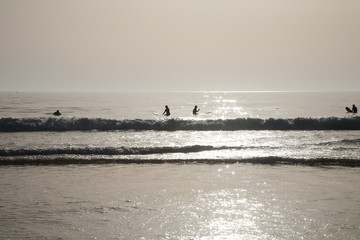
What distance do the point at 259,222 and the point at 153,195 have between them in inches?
153

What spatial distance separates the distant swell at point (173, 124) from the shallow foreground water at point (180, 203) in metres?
24.4

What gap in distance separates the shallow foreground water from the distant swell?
24.4m

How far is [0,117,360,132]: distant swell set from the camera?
4084 cm

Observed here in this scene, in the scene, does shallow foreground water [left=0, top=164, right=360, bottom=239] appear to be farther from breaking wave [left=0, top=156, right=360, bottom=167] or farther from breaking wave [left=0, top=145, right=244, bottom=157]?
breaking wave [left=0, top=145, right=244, bottom=157]

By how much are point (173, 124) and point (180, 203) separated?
30677 mm

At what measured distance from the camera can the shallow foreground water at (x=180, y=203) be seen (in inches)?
365

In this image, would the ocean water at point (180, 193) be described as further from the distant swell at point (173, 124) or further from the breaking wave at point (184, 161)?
the distant swell at point (173, 124)

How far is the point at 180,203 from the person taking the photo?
38.2 feet

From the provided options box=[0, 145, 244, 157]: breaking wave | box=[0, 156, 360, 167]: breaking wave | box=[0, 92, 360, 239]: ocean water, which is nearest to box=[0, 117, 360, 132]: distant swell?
box=[0, 145, 244, 157]: breaking wave

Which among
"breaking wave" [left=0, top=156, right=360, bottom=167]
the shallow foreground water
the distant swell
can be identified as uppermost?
the distant swell

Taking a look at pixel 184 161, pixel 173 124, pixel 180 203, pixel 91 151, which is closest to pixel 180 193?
pixel 180 203

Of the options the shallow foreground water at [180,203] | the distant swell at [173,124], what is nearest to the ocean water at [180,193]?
the shallow foreground water at [180,203]

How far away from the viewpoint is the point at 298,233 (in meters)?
9.12

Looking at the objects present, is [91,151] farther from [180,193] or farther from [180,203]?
[180,203]
